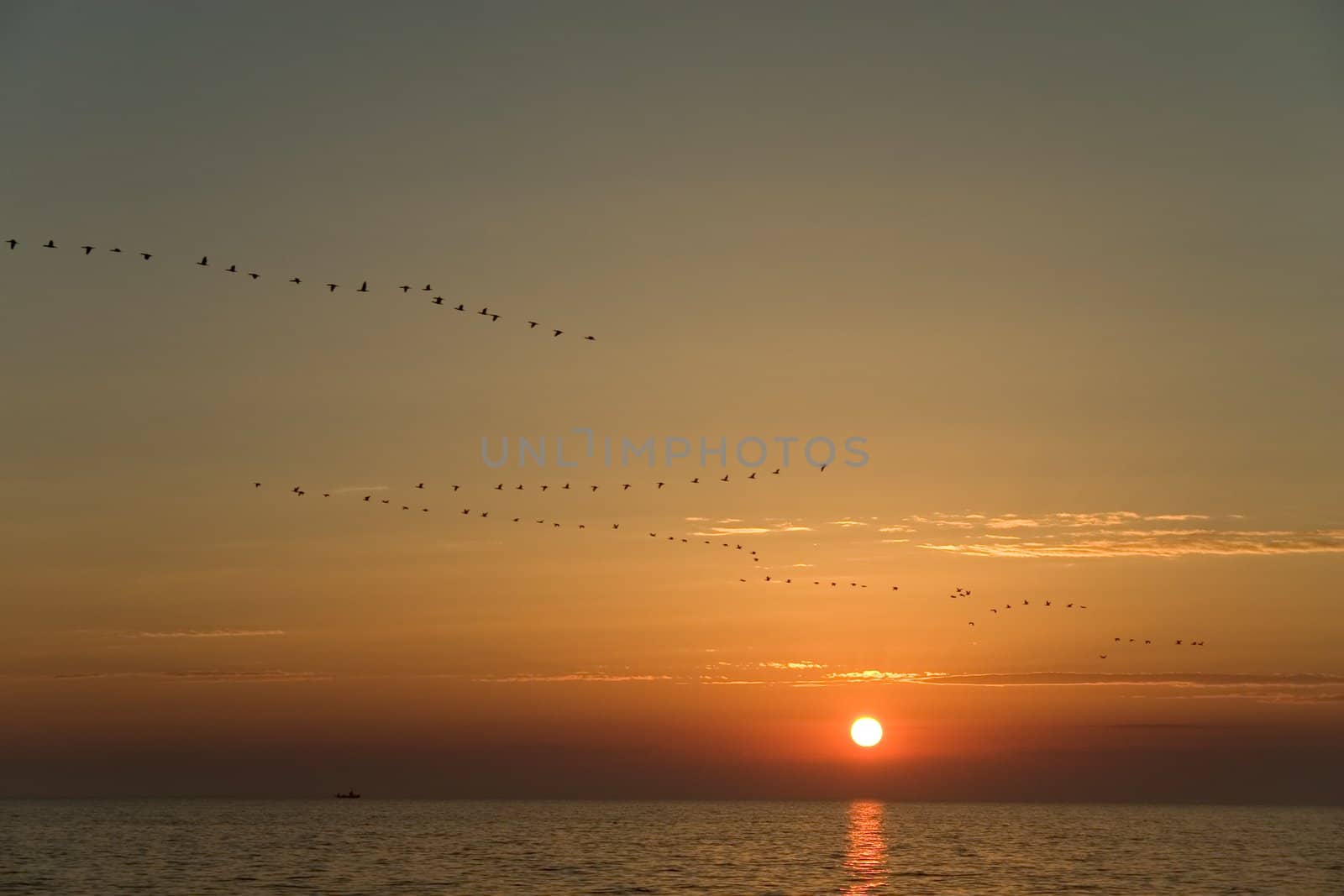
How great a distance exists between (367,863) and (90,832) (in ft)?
303

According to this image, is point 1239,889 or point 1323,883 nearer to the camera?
point 1239,889

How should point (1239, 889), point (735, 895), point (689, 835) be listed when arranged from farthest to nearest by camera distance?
point (689, 835), point (1239, 889), point (735, 895)

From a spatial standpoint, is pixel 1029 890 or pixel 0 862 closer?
pixel 1029 890

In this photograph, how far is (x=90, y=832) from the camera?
19138 centimetres

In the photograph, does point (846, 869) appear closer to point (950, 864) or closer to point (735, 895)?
point (950, 864)

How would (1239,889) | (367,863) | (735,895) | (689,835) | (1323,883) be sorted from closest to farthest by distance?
(735,895), (1239,889), (1323,883), (367,863), (689,835)

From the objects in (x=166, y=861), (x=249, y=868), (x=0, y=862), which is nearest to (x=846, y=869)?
(x=249, y=868)

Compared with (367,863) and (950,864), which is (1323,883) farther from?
(367,863)

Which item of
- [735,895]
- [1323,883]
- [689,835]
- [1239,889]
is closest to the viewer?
[735,895]

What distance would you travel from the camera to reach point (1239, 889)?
102438 mm

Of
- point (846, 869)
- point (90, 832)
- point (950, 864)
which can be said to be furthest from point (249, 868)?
point (90, 832)

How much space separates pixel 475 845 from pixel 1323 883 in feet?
283

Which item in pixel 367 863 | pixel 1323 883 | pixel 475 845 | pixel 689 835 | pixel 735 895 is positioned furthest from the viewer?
pixel 689 835

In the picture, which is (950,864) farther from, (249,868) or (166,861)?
(166,861)
